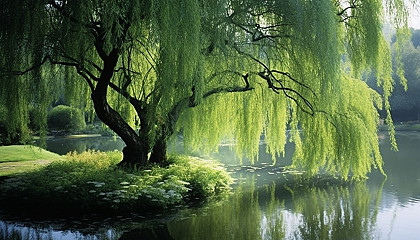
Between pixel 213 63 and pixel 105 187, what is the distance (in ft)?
9.03

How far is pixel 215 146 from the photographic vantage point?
10516 millimetres

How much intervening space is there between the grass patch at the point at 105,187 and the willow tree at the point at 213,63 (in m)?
0.75

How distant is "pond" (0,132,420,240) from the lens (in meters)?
5.98

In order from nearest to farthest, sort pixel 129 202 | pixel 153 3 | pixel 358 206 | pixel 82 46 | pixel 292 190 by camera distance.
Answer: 1. pixel 153 3
2. pixel 82 46
3. pixel 129 202
4. pixel 358 206
5. pixel 292 190

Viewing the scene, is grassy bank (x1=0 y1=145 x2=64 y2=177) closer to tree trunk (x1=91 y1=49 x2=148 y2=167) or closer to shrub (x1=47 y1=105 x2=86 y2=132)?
tree trunk (x1=91 y1=49 x2=148 y2=167)

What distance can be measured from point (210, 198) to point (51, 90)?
3.46m

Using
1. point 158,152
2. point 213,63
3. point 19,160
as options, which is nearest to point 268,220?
point 213,63

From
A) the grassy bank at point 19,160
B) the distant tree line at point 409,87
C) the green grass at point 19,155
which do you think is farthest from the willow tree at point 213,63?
the distant tree line at point 409,87

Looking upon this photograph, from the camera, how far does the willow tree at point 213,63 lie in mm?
5598

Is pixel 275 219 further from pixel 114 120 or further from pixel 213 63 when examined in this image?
pixel 114 120

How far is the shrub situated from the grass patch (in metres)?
19.6

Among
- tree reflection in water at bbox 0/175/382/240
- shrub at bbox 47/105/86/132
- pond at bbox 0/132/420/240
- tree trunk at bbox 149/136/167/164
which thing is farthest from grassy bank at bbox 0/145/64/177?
shrub at bbox 47/105/86/132

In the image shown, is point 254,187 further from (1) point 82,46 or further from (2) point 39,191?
(1) point 82,46

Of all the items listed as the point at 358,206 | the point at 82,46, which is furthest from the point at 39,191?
the point at 358,206
